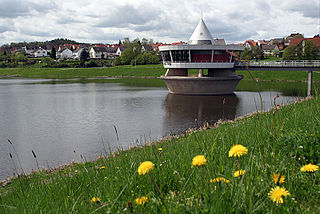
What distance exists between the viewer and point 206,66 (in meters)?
42.5

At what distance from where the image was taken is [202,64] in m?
42.3

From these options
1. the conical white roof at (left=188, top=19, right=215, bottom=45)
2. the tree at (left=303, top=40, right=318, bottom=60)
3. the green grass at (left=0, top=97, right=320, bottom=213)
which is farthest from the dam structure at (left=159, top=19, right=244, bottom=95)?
the green grass at (left=0, top=97, right=320, bottom=213)

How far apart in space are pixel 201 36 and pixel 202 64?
4737 millimetres

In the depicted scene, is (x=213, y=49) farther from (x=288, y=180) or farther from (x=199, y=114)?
(x=288, y=180)

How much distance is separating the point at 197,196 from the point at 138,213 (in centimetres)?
58

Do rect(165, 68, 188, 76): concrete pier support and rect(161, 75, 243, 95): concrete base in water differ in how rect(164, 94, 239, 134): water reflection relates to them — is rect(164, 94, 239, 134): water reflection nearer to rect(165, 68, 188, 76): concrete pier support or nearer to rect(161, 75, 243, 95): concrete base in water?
rect(161, 75, 243, 95): concrete base in water

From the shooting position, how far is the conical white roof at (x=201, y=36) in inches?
1740

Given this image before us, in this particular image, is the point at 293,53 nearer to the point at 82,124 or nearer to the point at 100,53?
the point at 82,124

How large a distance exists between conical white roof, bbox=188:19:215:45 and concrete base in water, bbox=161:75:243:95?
5.66 metres

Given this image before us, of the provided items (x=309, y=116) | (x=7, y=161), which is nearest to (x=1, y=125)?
(x=7, y=161)

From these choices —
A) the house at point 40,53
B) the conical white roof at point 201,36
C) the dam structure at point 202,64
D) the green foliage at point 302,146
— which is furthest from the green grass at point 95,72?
the green foliage at point 302,146

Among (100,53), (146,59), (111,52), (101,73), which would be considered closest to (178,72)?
(101,73)

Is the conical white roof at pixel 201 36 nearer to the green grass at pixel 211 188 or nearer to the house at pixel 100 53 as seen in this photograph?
the green grass at pixel 211 188

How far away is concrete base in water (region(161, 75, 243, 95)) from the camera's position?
4159 centimetres
